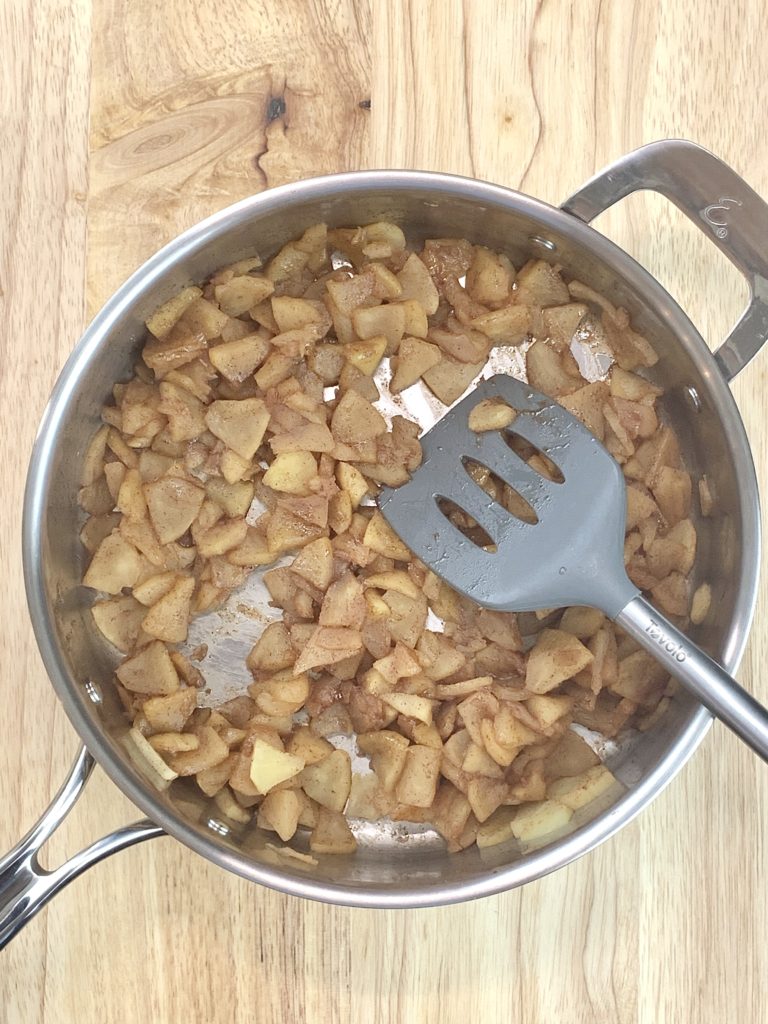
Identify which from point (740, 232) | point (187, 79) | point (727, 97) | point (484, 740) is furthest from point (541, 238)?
point (484, 740)

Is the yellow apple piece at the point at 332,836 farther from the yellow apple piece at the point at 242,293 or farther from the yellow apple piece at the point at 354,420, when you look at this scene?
the yellow apple piece at the point at 242,293

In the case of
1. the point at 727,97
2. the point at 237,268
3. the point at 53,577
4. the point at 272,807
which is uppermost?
the point at 727,97

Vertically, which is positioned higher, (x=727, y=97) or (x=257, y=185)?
(x=727, y=97)

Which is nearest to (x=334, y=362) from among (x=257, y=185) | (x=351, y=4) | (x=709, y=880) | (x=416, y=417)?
(x=416, y=417)

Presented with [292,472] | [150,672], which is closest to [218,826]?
[150,672]

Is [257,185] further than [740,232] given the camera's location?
Yes

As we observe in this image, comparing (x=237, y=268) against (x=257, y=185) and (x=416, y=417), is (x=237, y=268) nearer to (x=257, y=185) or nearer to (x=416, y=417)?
(x=257, y=185)
